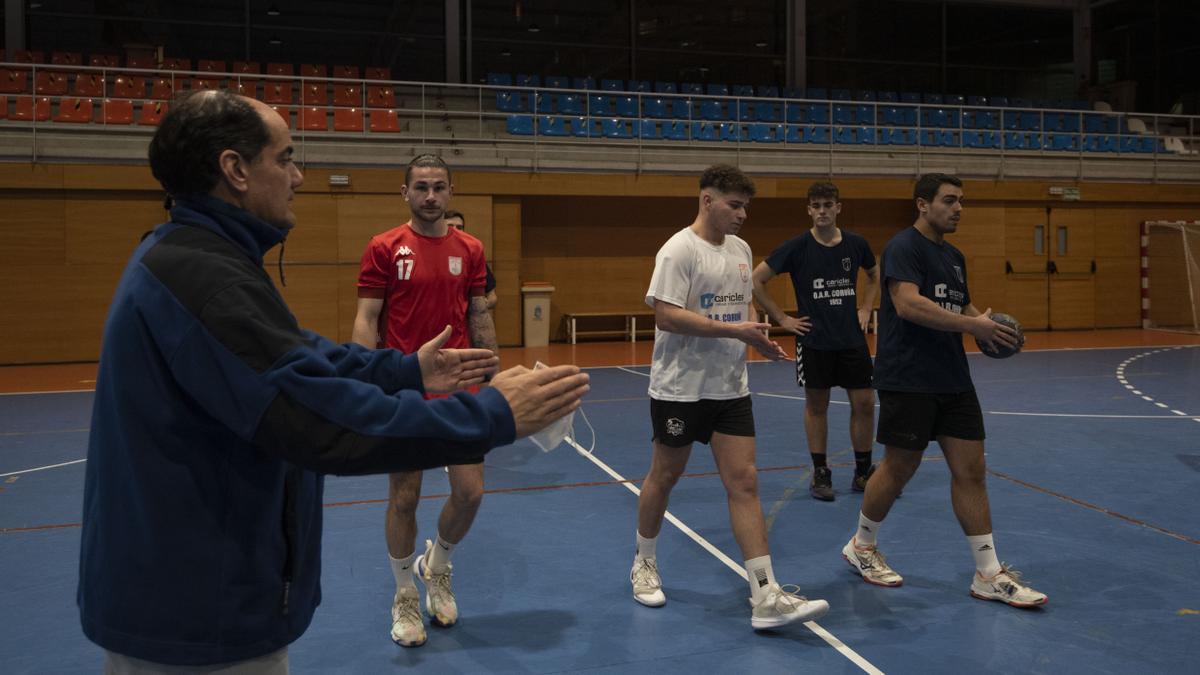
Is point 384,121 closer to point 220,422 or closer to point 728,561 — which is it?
point 728,561

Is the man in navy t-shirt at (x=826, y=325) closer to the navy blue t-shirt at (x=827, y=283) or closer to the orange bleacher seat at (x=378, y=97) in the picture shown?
the navy blue t-shirt at (x=827, y=283)

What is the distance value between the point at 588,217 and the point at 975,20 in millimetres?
14514

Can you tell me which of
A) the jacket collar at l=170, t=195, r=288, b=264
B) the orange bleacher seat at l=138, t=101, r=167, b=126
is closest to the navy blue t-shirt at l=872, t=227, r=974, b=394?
the jacket collar at l=170, t=195, r=288, b=264

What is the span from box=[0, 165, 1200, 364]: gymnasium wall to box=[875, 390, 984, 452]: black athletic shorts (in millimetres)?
13607

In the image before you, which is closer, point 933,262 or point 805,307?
point 933,262

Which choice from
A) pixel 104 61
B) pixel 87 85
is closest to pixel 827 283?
pixel 87 85

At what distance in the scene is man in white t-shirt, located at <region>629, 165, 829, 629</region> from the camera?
4898 mm

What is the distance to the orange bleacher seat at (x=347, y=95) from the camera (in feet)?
67.1

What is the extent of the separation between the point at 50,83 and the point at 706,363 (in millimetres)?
18416

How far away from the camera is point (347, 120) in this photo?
19141 mm

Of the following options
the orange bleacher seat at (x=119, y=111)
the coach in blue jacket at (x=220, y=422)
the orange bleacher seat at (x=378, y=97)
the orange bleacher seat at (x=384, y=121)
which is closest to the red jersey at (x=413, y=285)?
the coach in blue jacket at (x=220, y=422)

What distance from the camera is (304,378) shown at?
1815 millimetres

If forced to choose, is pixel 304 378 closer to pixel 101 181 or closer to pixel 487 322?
pixel 487 322

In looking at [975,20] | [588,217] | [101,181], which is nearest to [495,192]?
[588,217]
